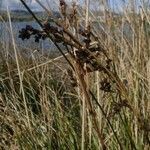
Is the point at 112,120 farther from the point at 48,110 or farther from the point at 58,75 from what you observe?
the point at 58,75

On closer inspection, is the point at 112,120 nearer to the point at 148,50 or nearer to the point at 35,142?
the point at 35,142

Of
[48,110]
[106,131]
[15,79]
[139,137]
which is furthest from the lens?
[15,79]

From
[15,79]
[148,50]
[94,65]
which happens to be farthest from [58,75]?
[94,65]

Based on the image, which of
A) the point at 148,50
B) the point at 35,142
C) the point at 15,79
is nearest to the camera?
the point at 35,142

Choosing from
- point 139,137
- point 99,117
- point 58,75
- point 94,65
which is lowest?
point 58,75

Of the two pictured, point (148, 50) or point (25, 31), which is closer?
point (25, 31)

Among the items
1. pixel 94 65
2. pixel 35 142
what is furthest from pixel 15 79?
pixel 94 65

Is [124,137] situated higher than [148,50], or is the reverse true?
[148,50]

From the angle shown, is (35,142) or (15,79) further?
(15,79)

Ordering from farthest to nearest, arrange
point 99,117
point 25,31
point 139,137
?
point 139,137 → point 99,117 → point 25,31
